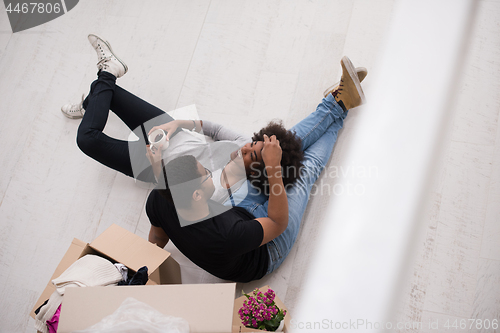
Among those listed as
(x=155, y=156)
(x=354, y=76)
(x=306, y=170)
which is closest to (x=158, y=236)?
(x=155, y=156)

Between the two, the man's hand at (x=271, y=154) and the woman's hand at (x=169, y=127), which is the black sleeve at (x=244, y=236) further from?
the woman's hand at (x=169, y=127)

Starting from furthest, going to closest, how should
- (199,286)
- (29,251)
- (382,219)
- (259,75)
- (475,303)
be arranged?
(259,75) < (29,251) < (475,303) < (199,286) < (382,219)

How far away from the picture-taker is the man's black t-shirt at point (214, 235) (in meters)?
1.04

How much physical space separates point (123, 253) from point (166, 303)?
15.4 inches

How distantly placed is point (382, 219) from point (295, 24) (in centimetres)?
157

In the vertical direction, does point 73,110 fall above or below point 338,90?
below

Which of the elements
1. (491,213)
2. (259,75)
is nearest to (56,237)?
(259,75)

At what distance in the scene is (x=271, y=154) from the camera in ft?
4.01

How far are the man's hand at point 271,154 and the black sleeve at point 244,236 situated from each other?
0.22 meters

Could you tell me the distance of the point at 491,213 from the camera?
136cm

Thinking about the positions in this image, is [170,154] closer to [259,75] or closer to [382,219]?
[259,75]

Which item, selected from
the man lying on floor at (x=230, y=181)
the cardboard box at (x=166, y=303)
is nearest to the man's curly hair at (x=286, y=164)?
the man lying on floor at (x=230, y=181)

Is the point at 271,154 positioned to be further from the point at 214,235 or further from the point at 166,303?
the point at 166,303

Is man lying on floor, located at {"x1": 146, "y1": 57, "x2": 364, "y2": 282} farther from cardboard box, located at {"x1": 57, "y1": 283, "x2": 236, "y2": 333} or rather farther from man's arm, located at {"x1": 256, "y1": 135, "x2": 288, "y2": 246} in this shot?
cardboard box, located at {"x1": 57, "y1": 283, "x2": 236, "y2": 333}
